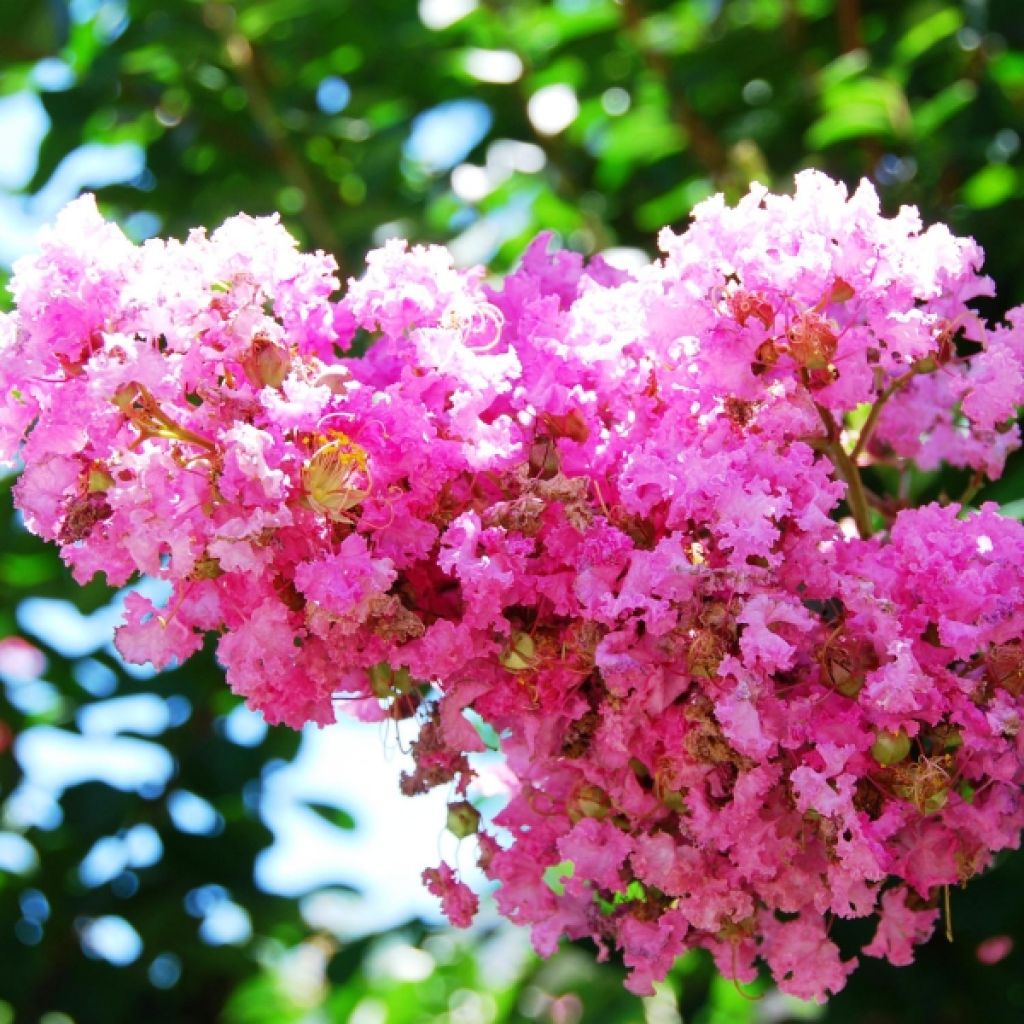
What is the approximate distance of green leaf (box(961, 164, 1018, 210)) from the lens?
216cm

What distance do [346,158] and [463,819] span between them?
1557 mm

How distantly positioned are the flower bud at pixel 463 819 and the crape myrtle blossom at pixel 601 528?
0.18 ft

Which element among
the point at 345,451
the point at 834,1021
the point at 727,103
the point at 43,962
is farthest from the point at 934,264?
the point at 43,962

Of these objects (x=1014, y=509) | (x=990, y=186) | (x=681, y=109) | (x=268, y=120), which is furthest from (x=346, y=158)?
(x=1014, y=509)

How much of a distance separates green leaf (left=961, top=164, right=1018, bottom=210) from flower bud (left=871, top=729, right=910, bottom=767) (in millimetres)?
1168

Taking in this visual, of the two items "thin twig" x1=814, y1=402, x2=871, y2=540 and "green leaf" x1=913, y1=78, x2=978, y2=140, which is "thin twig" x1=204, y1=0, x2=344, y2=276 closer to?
"green leaf" x1=913, y1=78, x2=978, y2=140

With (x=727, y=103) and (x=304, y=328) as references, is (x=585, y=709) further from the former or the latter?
(x=727, y=103)

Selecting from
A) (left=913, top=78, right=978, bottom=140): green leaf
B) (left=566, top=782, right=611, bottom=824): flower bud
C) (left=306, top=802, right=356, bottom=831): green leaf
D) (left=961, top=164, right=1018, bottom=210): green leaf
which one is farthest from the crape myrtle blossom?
(left=306, top=802, right=356, bottom=831): green leaf

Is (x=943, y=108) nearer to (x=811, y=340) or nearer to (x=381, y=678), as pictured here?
(x=811, y=340)

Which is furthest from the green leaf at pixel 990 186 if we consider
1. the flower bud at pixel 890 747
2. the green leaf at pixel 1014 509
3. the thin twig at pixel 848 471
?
the flower bud at pixel 890 747

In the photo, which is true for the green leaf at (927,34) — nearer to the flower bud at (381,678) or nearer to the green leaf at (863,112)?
the green leaf at (863,112)

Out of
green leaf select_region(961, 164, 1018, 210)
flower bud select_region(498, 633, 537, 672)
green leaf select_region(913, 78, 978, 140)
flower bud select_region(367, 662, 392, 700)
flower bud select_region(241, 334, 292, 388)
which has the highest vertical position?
flower bud select_region(241, 334, 292, 388)

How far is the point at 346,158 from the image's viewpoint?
263cm

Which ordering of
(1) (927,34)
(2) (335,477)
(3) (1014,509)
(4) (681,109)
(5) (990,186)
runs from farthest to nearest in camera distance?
(4) (681,109) → (1) (927,34) → (5) (990,186) → (3) (1014,509) → (2) (335,477)
